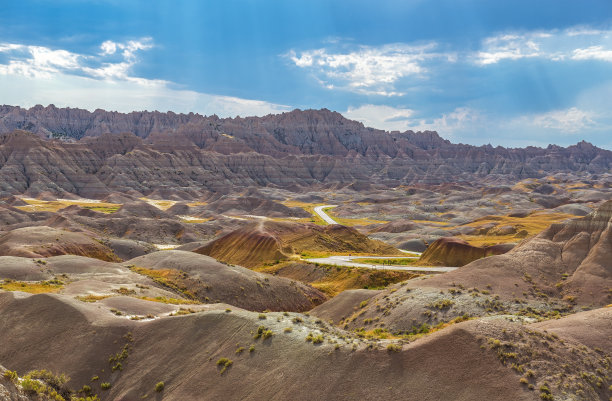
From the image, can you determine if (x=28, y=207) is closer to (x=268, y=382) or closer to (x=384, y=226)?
(x=384, y=226)

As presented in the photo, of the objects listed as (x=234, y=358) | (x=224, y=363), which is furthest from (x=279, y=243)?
(x=224, y=363)

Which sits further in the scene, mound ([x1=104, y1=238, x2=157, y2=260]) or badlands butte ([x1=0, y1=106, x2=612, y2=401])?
mound ([x1=104, y1=238, x2=157, y2=260])

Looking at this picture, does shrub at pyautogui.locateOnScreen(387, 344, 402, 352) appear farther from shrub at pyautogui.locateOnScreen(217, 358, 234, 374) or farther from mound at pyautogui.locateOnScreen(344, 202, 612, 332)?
mound at pyautogui.locateOnScreen(344, 202, 612, 332)

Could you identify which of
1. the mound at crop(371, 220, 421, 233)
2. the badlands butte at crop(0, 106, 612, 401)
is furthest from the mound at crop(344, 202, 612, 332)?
the mound at crop(371, 220, 421, 233)

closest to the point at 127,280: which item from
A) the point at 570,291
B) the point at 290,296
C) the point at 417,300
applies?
the point at 290,296

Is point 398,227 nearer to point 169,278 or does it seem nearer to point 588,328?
point 169,278

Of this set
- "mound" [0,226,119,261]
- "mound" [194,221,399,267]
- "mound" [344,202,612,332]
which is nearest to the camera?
"mound" [344,202,612,332]
